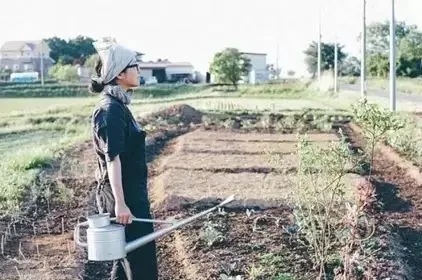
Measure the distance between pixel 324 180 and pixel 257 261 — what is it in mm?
789

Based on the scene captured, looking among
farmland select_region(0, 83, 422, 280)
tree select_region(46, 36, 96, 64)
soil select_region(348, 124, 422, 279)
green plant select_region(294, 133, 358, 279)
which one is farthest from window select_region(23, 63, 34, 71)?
green plant select_region(294, 133, 358, 279)

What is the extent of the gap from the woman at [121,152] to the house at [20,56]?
7637 cm

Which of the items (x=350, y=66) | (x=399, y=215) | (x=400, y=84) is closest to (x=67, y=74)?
(x=400, y=84)

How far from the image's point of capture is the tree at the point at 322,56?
62419 millimetres

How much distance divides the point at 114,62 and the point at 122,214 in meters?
0.79

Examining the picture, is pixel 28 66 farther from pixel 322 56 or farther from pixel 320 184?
pixel 320 184

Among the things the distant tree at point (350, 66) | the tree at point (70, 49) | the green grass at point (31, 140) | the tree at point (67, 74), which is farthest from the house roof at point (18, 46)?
the green grass at point (31, 140)

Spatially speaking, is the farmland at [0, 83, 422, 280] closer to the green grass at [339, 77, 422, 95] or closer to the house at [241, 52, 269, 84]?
the green grass at [339, 77, 422, 95]

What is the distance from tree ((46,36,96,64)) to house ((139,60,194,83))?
208 inches

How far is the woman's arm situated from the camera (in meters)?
4.11

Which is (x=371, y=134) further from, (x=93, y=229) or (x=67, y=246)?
(x=93, y=229)

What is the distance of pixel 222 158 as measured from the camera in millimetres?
13328

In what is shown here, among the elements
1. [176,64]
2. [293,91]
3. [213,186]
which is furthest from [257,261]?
[176,64]

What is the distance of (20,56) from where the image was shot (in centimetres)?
8744
